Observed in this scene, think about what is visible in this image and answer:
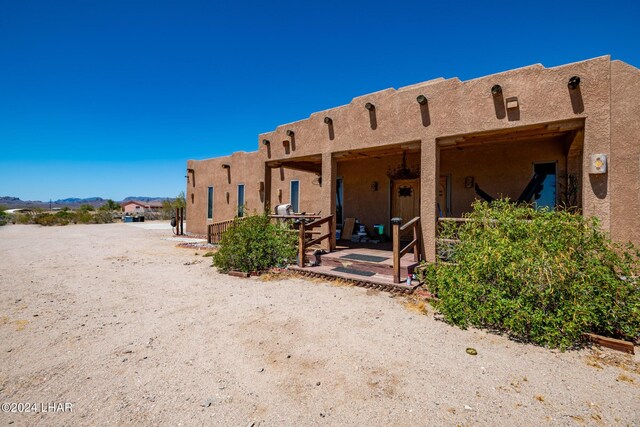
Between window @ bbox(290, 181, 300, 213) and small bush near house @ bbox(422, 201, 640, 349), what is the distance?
834 cm

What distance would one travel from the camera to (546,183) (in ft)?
25.2

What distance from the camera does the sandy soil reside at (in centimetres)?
237

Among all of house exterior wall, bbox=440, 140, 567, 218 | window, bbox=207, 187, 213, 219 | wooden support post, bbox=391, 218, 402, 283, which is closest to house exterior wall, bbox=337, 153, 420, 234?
house exterior wall, bbox=440, 140, 567, 218

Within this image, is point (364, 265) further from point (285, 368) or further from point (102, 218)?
point (102, 218)

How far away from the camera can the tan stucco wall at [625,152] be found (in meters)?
4.76

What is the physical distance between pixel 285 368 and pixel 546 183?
824 centimetres

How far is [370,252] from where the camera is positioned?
8148 millimetres

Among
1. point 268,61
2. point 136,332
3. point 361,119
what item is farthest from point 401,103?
point 268,61

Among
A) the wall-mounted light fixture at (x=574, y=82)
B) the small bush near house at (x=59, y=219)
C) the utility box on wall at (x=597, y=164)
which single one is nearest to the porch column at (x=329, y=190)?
the wall-mounted light fixture at (x=574, y=82)

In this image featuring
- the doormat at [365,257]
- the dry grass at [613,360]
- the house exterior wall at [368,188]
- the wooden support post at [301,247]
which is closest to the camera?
the dry grass at [613,360]

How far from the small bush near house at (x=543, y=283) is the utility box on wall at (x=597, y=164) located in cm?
133

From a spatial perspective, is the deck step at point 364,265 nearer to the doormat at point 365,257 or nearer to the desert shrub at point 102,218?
the doormat at point 365,257

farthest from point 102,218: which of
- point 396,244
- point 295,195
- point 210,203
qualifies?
point 396,244

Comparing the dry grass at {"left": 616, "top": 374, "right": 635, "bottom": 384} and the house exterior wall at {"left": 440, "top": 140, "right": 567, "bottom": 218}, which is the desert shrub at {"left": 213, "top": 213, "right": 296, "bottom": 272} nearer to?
the house exterior wall at {"left": 440, "top": 140, "right": 567, "bottom": 218}
